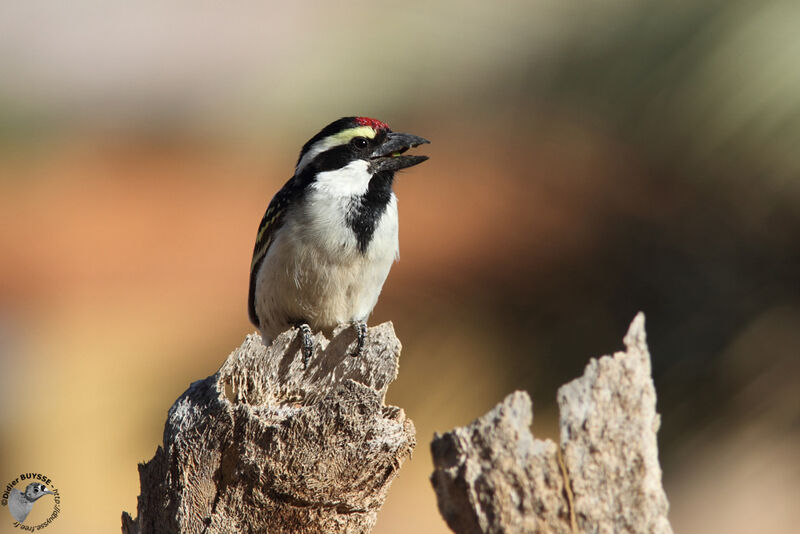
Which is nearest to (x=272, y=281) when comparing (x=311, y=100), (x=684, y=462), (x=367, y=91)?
(x=684, y=462)

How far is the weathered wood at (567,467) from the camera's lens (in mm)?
2178

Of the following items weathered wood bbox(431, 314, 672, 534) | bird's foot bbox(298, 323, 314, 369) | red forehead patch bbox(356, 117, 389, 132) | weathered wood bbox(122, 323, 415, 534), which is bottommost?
weathered wood bbox(431, 314, 672, 534)

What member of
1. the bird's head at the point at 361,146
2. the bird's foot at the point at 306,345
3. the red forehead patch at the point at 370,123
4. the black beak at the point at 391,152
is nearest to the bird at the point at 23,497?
the bird's foot at the point at 306,345

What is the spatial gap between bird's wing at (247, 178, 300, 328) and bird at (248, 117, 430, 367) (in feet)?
0.04

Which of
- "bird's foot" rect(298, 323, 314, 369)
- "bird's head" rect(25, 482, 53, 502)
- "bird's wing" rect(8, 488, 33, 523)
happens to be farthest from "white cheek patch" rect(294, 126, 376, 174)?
"bird's wing" rect(8, 488, 33, 523)

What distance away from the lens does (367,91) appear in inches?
432

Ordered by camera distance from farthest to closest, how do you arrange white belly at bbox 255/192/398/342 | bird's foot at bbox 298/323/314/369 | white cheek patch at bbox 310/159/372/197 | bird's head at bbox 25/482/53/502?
1. white cheek patch at bbox 310/159/372/197
2. white belly at bbox 255/192/398/342
3. bird's head at bbox 25/482/53/502
4. bird's foot at bbox 298/323/314/369

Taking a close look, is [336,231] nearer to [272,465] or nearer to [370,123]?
[370,123]

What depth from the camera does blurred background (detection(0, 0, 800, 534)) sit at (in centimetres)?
698

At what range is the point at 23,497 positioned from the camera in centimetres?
432

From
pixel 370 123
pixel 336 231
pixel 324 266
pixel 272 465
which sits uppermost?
pixel 370 123

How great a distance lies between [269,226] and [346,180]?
0.55 meters

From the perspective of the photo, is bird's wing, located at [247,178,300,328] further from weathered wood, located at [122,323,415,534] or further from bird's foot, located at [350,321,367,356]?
weathered wood, located at [122,323,415,534]

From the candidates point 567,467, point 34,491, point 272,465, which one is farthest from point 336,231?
point 567,467
